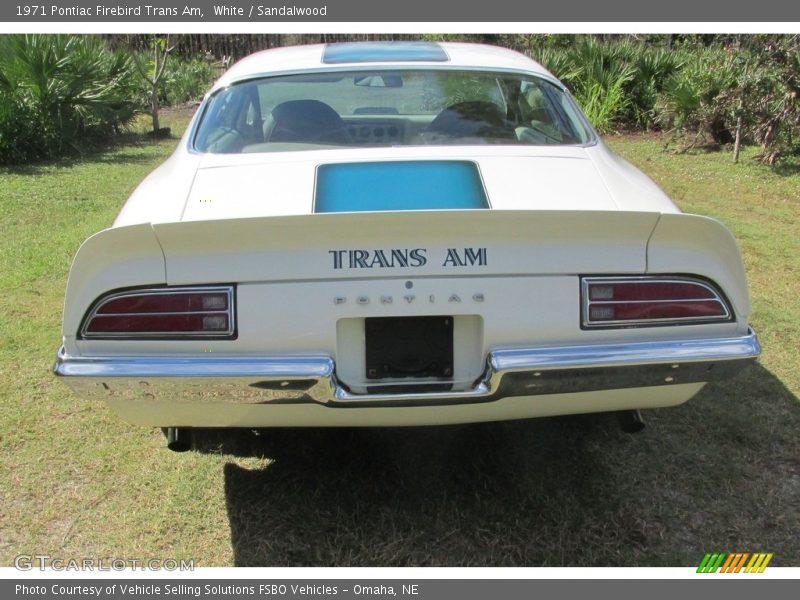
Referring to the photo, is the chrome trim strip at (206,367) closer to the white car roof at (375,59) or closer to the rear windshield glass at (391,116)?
the rear windshield glass at (391,116)

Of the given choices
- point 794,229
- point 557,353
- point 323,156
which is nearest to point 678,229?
point 557,353

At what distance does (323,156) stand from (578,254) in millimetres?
1148

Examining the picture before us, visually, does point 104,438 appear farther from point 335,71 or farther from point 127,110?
point 127,110

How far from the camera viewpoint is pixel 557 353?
7.97 ft

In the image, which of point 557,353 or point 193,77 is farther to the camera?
point 193,77

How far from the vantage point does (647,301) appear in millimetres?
2486

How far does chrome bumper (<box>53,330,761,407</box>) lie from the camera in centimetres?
237


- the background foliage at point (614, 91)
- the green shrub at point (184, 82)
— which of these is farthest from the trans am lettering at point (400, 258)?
the green shrub at point (184, 82)

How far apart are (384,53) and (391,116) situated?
31cm

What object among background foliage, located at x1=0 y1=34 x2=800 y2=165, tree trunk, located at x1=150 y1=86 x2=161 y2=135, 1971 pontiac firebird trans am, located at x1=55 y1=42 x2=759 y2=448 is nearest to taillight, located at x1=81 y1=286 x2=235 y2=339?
1971 pontiac firebird trans am, located at x1=55 y1=42 x2=759 y2=448

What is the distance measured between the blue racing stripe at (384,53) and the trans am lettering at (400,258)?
1692 millimetres

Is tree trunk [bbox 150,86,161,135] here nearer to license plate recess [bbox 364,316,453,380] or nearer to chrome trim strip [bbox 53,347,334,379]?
chrome trim strip [bbox 53,347,334,379]

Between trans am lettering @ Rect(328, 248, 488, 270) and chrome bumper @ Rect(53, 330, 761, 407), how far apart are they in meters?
0.30

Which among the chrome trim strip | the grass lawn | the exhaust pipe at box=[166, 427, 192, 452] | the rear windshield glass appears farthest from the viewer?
the rear windshield glass
